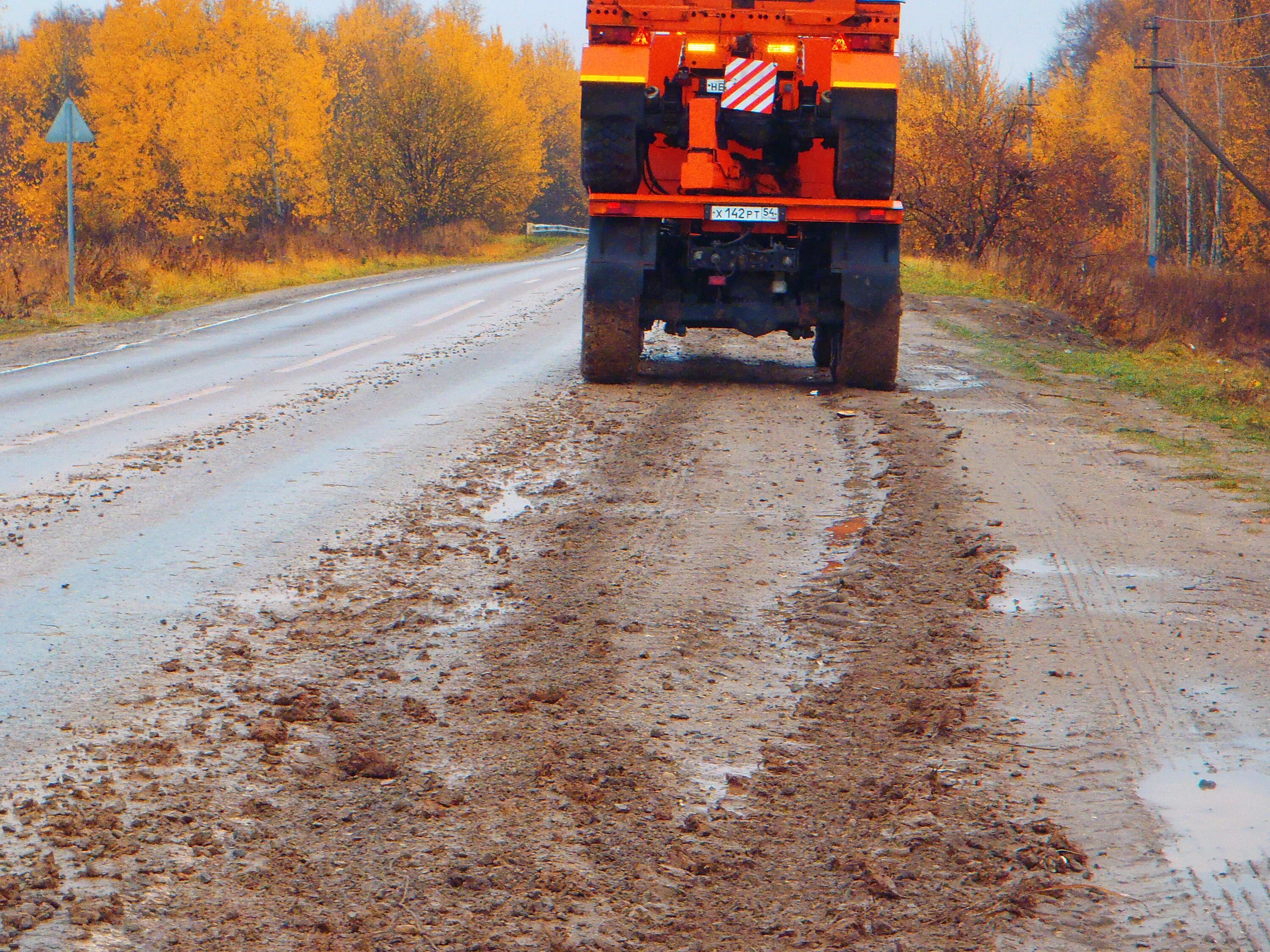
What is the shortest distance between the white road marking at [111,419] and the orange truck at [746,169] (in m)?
3.49

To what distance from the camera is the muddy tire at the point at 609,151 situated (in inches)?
448

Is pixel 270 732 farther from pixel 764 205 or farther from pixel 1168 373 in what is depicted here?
pixel 1168 373

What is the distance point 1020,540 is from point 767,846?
3.59m

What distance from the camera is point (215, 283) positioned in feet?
90.0

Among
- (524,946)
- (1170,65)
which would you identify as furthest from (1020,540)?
(1170,65)

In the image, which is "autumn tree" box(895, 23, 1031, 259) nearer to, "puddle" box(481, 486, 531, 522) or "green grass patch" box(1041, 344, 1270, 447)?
"green grass patch" box(1041, 344, 1270, 447)

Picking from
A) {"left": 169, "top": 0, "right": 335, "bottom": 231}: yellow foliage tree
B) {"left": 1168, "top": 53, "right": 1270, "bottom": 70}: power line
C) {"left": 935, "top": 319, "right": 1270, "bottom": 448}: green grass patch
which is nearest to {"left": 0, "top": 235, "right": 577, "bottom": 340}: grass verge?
{"left": 169, "top": 0, "right": 335, "bottom": 231}: yellow foliage tree

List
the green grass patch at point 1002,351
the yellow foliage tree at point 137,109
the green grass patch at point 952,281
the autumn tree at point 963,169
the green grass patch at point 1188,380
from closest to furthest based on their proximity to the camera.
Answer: the green grass patch at point 1188,380 → the green grass patch at point 1002,351 → the green grass patch at point 952,281 → the autumn tree at point 963,169 → the yellow foliage tree at point 137,109

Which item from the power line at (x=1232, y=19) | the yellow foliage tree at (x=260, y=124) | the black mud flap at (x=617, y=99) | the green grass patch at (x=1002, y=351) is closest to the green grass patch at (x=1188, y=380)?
the green grass patch at (x=1002, y=351)

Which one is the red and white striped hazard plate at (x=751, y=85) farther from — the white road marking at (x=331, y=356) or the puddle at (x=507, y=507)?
the white road marking at (x=331, y=356)

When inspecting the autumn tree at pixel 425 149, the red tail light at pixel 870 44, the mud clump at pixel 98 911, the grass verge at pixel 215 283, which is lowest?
the mud clump at pixel 98 911

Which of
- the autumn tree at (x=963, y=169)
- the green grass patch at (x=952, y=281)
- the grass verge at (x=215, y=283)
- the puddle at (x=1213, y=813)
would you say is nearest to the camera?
the puddle at (x=1213, y=813)

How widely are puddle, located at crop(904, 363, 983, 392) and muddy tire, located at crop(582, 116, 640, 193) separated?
336cm

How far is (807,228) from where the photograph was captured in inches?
462
